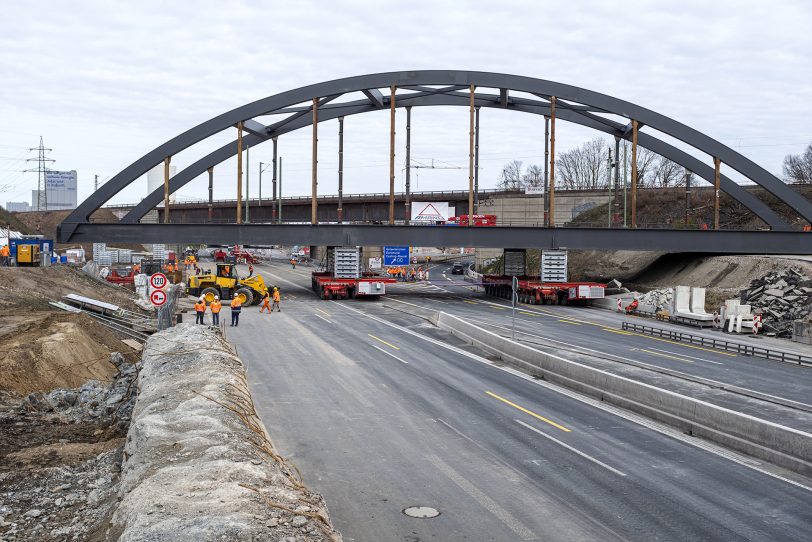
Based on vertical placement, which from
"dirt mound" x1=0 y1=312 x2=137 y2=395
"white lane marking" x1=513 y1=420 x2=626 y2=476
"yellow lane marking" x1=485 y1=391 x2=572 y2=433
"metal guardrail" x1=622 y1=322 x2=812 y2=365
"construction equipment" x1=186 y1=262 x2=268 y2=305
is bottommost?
"white lane marking" x1=513 y1=420 x2=626 y2=476

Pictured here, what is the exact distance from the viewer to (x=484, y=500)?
1265 centimetres

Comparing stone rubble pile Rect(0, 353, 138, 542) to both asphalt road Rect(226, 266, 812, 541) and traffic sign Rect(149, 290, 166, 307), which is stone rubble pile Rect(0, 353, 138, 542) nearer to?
asphalt road Rect(226, 266, 812, 541)

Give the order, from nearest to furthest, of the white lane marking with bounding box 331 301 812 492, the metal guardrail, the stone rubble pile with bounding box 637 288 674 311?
the white lane marking with bounding box 331 301 812 492 → the metal guardrail → the stone rubble pile with bounding box 637 288 674 311

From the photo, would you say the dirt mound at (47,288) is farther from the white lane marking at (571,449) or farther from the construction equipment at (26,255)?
the white lane marking at (571,449)

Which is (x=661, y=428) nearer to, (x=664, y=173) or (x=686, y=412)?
(x=686, y=412)

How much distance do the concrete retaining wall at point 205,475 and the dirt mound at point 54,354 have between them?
20.3 ft

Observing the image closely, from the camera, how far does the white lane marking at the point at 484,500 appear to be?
1135cm

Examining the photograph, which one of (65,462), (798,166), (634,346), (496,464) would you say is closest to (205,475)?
(65,462)

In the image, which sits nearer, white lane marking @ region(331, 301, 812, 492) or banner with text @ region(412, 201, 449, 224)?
white lane marking @ region(331, 301, 812, 492)

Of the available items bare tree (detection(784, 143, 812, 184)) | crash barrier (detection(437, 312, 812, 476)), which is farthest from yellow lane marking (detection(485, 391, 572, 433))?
bare tree (detection(784, 143, 812, 184))

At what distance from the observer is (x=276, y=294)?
45.8 meters

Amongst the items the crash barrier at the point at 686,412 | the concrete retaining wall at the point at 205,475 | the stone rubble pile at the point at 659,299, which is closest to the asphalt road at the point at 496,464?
the crash barrier at the point at 686,412

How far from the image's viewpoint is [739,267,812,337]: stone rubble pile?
38.0 meters

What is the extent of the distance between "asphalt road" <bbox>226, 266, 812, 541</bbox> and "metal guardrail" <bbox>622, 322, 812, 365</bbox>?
1204 centimetres
